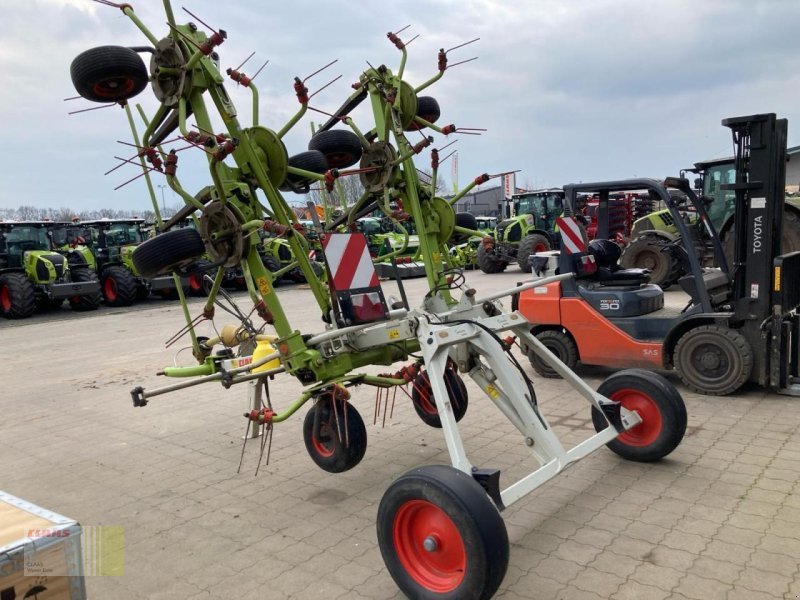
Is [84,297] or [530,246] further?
[530,246]

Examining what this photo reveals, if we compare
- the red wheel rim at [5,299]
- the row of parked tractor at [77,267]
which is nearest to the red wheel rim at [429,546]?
the row of parked tractor at [77,267]

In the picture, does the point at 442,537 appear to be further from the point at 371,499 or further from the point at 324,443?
the point at 324,443

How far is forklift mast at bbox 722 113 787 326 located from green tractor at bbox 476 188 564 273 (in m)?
13.2

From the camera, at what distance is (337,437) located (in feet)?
14.2

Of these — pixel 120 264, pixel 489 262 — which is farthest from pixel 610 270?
pixel 120 264

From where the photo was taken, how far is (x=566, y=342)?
6906 mm

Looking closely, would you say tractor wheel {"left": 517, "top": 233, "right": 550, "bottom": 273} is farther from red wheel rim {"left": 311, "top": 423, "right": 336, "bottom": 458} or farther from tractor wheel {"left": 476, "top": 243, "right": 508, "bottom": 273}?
red wheel rim {"left": 311, "top": 423, "right": 336, "bottom": 458}

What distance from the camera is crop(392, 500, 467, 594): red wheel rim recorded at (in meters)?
2.90

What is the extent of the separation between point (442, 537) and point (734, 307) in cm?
434

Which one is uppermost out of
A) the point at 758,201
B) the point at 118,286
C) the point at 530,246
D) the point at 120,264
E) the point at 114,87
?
the point at 114,87

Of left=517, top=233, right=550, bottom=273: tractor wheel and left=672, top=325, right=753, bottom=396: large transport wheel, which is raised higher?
left=517, top=233, right=550, bottom=273: tractor wheel

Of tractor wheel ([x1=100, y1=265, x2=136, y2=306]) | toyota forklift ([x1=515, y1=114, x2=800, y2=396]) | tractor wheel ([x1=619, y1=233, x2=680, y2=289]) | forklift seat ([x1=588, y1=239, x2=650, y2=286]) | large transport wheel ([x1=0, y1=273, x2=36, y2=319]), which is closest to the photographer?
toyota forklift ([x1=515, y1=114, x2=800, y2=396])

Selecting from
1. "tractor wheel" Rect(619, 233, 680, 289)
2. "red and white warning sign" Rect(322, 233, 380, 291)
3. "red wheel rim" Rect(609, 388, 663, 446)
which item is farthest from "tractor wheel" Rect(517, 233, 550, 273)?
"red and white warning sign" Rect(322, 233, 380, 291)

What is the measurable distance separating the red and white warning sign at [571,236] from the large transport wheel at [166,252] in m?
3.98
